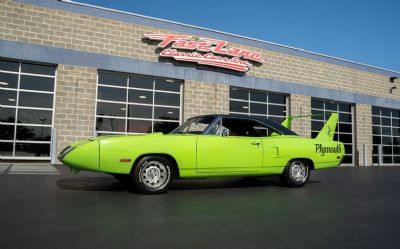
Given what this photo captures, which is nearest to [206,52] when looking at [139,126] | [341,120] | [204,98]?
[204,98]

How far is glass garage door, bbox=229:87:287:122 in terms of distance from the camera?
17.2 metres

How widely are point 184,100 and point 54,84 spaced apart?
5610 millimetres

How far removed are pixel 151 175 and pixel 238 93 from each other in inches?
482

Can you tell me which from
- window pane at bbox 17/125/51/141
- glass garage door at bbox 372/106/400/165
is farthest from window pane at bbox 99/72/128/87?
glass garage door at bbox 372/106/400/165

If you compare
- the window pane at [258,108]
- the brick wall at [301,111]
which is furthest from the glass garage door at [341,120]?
the window pane at [258,108]

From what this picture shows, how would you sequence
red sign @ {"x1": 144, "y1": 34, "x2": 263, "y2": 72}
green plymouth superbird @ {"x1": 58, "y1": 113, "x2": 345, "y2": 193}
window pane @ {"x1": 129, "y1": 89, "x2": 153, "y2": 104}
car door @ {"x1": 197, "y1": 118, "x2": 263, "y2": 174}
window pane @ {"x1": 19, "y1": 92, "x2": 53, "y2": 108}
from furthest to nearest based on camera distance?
red sign @ {"x1": 144, "y1": 34, "x2": 263, "y2": 72}, window pane @ {"x1": 129, "y1": 89, "x2": 153, "y2": 104}, window pane @ {"x1": 19, "y1": 92, "x2": 53, "y2": 108}, car door @ {"x1": 197, "y1": 118, "x2": 263, "y2": 174}, green plymouth superbird @ {"x1": 58, "y1": 113, "x2": 345, "y2": 193}

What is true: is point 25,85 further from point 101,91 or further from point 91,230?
point 91,230

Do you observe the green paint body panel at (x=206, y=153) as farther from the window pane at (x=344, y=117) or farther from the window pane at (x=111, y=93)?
the window pane at (x=344, y=117)

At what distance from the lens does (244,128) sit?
6.90 m

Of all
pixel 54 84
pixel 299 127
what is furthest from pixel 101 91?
pixel 299 127

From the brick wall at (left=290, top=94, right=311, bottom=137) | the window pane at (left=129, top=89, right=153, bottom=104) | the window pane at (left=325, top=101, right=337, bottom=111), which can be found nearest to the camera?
the window pane at (left=129, top=89, right=153, bottom=104)

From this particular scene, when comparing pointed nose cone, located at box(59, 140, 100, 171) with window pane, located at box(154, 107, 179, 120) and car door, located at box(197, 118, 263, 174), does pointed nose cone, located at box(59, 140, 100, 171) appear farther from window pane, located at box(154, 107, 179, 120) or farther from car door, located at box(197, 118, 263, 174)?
window pane, located at box(154, 107, 179, 120)

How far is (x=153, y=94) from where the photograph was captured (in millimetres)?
15211

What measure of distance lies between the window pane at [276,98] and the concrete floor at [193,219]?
12531 millimetres
